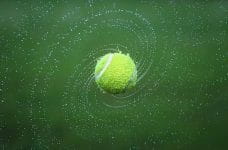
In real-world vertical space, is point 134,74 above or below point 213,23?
below

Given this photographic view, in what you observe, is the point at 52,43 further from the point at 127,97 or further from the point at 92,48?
the point at 127,97

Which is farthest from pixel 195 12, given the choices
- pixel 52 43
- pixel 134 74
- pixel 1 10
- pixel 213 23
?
pixel 1 10
